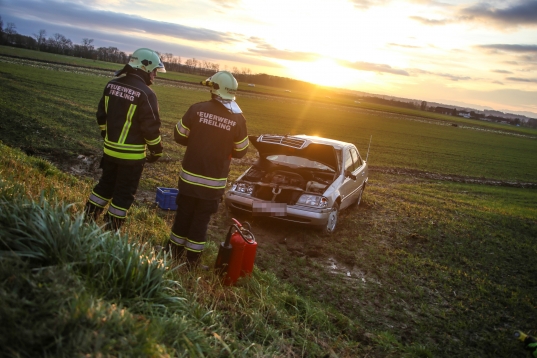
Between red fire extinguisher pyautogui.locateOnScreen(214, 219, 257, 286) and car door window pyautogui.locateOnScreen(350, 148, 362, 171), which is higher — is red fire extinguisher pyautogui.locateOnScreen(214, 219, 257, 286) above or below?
below

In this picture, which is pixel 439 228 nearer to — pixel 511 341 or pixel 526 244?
pixel 526 244

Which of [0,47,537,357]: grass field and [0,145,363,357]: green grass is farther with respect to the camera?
[0,47,537,357]: grass field

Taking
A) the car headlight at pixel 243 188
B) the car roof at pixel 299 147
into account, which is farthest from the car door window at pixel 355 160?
the car headlight at pixel 243 188

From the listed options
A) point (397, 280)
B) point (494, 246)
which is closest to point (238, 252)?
point (397, 280)

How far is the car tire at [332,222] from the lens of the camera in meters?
7.89

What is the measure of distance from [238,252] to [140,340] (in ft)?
7.53

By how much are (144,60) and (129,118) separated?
2.39 ft

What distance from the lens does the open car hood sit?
7.94 m

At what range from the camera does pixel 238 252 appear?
4.61m

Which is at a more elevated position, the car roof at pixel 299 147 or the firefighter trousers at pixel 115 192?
the car roof at pixel 299 147

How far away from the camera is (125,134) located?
4.89m

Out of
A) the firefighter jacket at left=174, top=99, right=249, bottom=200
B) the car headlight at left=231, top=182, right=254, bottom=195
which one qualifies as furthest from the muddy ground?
the firefighter jacket at left=174, top=99, right=249, bottom=200

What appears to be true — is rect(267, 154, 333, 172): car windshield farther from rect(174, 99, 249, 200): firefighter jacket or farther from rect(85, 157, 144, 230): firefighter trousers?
rect(85, 157, 144, 230): firefighter trousers

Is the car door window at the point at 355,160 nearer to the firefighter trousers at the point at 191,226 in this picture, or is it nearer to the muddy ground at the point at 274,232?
the muddy ground at the point at 274,232
